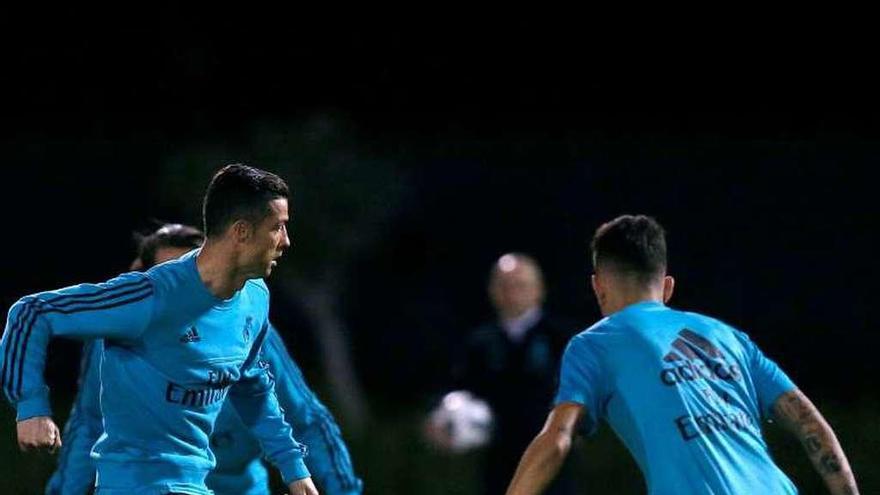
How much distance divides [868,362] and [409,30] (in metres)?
15.4

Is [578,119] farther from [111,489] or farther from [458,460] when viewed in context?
[111,489]

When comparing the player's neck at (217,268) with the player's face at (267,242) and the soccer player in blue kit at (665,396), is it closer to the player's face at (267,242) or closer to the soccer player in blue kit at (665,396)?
the player's face at (267,242)

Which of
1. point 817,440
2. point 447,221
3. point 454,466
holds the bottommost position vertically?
point 454,466

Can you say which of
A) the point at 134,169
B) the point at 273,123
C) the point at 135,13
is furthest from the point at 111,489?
the point at 135,13

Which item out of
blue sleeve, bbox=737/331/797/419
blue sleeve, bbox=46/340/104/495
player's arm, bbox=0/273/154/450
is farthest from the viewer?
blue sleeve, bbox=46/340/104/495

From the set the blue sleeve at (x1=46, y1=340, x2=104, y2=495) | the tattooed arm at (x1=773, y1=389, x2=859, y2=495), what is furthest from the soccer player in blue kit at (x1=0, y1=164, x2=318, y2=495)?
the tattooed arm at (x1=773, y1=389, x2=859, y2=495)

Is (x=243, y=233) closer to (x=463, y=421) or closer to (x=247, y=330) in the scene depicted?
(x=247, y=330)

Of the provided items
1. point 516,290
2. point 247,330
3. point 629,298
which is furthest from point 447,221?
point 629,298

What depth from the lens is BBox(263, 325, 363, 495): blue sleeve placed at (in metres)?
6.24

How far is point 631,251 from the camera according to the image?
16.3 feet

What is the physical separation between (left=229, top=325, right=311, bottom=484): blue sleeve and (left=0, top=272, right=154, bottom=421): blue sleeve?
0.77 meters

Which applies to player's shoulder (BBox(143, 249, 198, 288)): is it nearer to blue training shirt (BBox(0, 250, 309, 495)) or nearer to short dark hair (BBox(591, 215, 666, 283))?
blue training shirt (BBox(0, 250, 309, 495))

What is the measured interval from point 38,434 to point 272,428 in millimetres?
1136

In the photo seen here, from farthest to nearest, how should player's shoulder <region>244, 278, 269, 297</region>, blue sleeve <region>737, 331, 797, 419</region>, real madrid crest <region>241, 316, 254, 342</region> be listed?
player's shoulder <region>244, 278, 269, 297</region>, real madrid crest <region>241, 316, 254, 342</region>, blue sleeve <region>737, 331, 797, 419</region>
